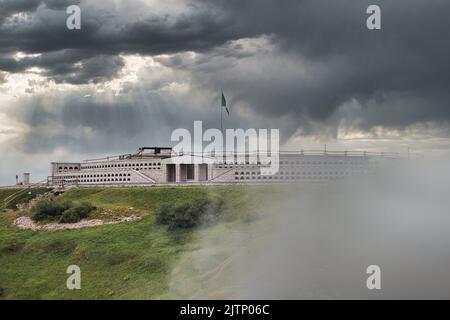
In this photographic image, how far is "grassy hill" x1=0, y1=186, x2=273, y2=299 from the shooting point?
56562 millimetres

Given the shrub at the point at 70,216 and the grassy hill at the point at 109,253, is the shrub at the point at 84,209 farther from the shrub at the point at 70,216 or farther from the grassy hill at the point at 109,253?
the grassy hill at the point at 109,253

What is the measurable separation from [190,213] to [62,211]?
26.3 m

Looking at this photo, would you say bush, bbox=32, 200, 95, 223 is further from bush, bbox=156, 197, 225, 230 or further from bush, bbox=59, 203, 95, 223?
bush, bbox=156, 197, 225, 230

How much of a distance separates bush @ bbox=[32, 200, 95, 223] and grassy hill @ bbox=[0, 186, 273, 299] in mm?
3367

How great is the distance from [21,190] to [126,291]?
82.6 m

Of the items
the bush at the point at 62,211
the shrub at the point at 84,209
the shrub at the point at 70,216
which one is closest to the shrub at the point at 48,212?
the bush at the point at 62,211

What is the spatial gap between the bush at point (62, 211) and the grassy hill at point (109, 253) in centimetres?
337

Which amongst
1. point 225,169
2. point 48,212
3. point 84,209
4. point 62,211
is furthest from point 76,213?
point 225,169

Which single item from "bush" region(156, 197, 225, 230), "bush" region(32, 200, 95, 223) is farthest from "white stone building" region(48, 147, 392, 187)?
"bush" region(156, 197, 225, 230)

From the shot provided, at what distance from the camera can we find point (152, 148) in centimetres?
13950

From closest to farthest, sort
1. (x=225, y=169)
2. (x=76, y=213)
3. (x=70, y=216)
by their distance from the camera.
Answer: (x=70, y=216), (x=76, y=213), (x=225, y=169)

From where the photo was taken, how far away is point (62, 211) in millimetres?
87250

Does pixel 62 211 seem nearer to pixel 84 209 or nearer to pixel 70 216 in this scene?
→ pixel 84 209
